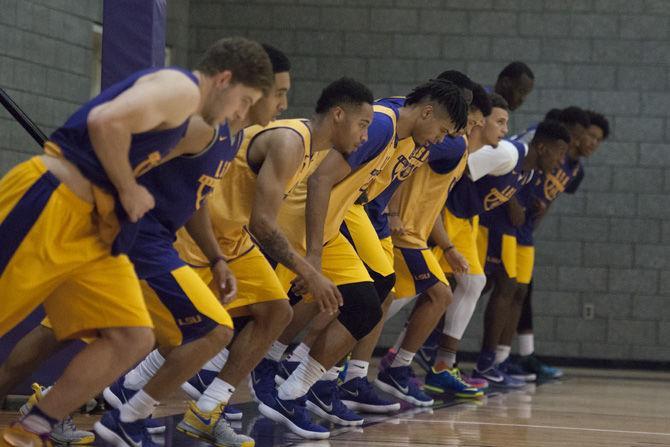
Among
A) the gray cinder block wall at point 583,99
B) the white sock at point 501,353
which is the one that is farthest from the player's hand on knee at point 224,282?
the gray cinder block wall at point 583,99

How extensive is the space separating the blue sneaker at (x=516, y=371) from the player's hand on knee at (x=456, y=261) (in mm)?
1936

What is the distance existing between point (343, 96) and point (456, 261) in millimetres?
1964

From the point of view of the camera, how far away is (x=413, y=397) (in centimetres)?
611

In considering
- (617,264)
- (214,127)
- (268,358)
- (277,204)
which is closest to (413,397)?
(268,358)

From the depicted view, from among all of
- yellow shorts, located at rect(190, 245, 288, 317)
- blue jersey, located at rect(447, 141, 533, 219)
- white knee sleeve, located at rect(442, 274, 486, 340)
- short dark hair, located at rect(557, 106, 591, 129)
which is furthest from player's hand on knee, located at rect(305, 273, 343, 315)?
short dark hair, located at rect(557, 106, 591, 129)

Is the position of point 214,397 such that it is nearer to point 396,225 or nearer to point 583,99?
point 396,225

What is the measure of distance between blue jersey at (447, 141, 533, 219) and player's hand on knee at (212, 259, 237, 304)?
325 centimetres

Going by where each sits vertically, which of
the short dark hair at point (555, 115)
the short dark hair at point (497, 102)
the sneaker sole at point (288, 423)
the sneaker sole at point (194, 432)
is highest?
the short dark hair at point (555, 115)

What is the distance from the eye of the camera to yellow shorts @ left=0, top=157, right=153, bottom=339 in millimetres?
3133

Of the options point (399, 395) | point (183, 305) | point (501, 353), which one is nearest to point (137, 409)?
point (183, 305)

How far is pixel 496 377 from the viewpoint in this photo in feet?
25.3

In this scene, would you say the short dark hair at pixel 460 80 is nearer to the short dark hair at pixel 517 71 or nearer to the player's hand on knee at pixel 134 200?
the short dark hair at pixel 517 71

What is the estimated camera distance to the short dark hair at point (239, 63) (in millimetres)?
3242

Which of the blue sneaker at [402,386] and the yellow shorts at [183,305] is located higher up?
the yellow shorts at [183,305]
